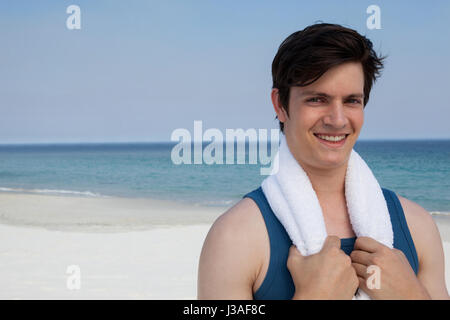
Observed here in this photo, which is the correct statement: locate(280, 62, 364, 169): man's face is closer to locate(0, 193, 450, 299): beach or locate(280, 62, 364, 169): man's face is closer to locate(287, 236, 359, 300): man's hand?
locate(287, 236, 359, 300): man's hand

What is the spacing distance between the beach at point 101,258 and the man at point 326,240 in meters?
3.41

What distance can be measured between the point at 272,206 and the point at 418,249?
62cm

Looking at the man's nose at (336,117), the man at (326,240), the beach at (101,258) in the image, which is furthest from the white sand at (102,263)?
the man's nose at (336,117)

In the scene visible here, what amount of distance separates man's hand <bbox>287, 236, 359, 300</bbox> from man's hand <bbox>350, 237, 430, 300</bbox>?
5 cm

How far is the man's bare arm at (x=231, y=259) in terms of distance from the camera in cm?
170

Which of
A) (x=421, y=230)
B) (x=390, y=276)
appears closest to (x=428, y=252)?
(x=421, y=230)

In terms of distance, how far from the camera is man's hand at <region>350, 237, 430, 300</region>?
1.69 m

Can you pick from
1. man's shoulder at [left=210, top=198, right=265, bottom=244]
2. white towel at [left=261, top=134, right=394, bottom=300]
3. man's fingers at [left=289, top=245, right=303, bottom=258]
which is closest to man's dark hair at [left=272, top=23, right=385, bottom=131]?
white towel at [left=261, top=134, right=394, bottom=300]

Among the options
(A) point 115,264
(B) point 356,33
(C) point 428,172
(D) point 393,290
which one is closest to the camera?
(D) point 393,290

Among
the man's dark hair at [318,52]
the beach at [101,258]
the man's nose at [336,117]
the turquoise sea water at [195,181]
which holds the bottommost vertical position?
the turquoise sea water at [195,181]

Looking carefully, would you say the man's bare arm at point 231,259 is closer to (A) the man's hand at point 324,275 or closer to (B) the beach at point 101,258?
(A) the man's hand at point 324,275

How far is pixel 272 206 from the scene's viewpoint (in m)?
1.86
